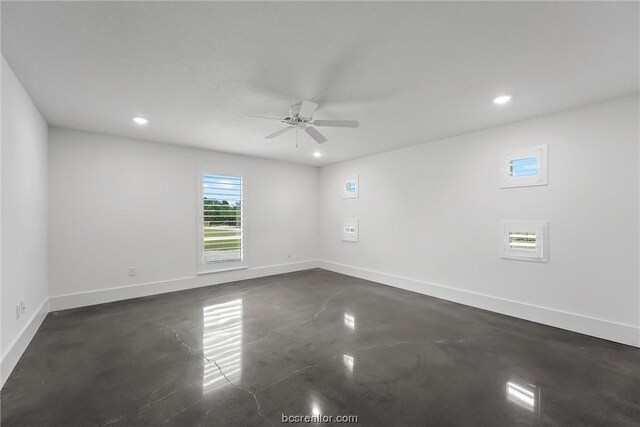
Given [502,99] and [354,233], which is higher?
[502,99]

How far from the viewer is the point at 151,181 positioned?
4488 millimetres

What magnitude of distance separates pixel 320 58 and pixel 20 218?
3.16 m

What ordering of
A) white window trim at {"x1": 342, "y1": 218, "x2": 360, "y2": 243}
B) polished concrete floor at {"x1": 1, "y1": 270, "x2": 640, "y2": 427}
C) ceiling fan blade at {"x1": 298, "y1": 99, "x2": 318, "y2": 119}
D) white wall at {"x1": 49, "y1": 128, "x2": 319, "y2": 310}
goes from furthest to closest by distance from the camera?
white window trim at {"x1": 342, "y1": 218, "x2": 360, "y2": 243} < white wall at {"x1": 49, "y1": 128, "x2": 319, "y2": 310} < ceiling fan blade at {"x1": 298, "y1": 99, "x2": 318, "y2": 119} < polished concrete floor at {"x1": 1, "y1": 270, "x2": 640, "y2": 427}

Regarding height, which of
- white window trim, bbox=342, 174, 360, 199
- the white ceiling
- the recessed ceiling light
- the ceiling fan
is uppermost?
the white ceiling

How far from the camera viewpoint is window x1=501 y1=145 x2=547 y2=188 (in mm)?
3322

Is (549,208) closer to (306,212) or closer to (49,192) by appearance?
(306,212)

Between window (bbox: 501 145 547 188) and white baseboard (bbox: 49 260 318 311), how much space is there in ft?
14.8

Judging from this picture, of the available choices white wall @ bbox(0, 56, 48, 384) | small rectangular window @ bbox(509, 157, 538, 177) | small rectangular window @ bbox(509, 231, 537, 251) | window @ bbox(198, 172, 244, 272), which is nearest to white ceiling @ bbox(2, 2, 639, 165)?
white wall @ bbox(0, 56, 48, 384)

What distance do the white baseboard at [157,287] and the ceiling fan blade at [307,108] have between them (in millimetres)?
3642

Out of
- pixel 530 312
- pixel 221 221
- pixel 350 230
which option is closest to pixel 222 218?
pixel 221 221

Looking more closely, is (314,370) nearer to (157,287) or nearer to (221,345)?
(221,345)

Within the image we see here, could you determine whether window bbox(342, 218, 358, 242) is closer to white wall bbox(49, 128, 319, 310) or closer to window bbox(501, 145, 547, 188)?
white wall bbox(49, 128, 319, 310)

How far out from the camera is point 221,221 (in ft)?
17.1

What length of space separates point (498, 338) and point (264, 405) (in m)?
2.55
